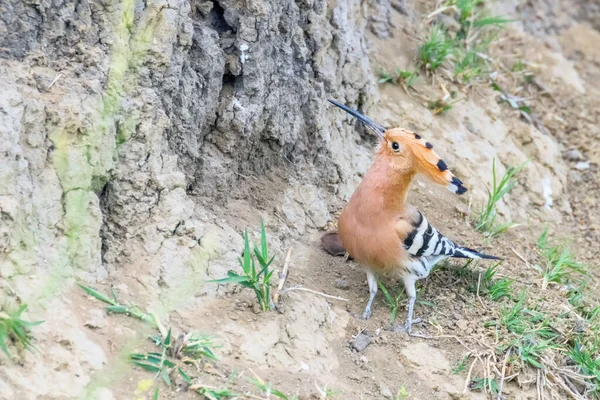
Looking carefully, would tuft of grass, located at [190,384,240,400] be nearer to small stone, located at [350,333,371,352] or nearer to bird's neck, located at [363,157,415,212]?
small stone, located at [350,333,371,352]

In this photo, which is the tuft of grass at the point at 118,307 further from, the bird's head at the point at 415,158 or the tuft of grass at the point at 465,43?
the tuft of grass at the point at 465,43

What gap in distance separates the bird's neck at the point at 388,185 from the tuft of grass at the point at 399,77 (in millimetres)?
1431

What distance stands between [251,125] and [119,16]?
994 mm

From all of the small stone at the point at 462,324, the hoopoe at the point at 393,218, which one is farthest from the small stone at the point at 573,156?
the small stone at the point at 462,324

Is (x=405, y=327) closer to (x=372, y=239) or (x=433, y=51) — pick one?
(x=372, y=239)

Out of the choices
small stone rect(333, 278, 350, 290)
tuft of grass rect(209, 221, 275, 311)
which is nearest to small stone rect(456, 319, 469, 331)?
small stone rect(333, 278, 350, 290)

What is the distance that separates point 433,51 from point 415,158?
5.97 ft

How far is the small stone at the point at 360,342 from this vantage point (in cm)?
425

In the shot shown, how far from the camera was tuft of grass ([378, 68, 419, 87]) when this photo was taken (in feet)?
19.6

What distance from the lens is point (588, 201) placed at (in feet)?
21.6

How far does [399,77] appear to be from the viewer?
6023mm

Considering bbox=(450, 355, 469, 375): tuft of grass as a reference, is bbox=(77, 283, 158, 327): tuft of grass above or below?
above

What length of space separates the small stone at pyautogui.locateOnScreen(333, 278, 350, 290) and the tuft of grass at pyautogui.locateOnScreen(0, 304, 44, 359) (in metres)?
1.81

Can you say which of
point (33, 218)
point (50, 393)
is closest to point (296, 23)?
point (33, 218)
